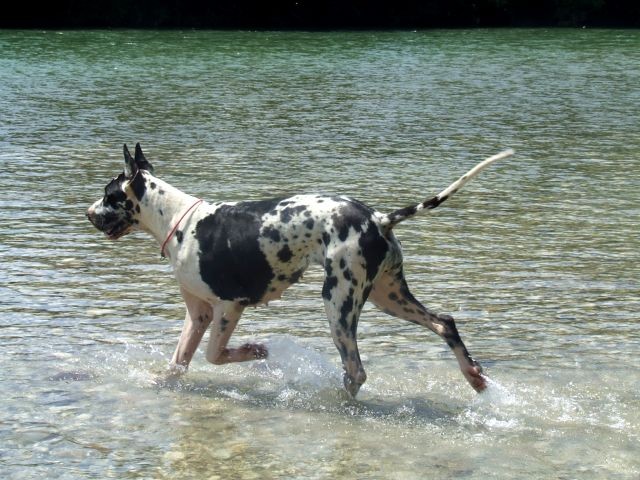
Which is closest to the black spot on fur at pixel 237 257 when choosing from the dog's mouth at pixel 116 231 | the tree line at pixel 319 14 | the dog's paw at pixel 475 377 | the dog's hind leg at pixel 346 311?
the dog's hind leg at pixel 346 311

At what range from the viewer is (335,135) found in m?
18.5

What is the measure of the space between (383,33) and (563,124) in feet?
88.0

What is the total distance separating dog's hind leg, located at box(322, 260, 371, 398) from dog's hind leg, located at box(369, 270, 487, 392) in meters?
0.31

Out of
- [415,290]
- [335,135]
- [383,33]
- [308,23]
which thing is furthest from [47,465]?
[308,23]

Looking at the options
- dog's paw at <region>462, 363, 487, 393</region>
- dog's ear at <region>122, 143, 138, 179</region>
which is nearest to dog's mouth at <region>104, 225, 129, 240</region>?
dog's ear at <region>122, 143, 138, 179</region>

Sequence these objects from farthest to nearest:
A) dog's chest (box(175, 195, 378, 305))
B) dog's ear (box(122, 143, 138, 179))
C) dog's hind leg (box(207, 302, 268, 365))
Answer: dog's ear (box(122, 143, 138, 179)) → dog's hind leg (box(207, 302, 268, 365)) → dog's chest (box(175, 195, 378, 305))

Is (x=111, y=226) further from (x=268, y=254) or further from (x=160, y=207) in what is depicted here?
(x=268, y=254)

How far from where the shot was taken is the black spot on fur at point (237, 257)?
7.61m

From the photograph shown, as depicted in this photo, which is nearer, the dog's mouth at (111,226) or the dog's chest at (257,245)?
the dog's chest at (257,245)

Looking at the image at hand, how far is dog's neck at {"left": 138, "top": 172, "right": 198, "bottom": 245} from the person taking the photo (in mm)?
7980

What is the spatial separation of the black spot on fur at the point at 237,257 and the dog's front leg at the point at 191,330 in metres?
0.29

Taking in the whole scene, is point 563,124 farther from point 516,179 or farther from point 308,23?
point 308,23

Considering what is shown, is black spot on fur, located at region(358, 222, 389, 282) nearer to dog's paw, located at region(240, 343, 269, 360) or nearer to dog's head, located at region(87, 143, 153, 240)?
dog's paw, located at region(240, 343, 269, 360)

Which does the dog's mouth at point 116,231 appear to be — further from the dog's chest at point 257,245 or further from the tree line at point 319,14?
the tree line at point 319,14
